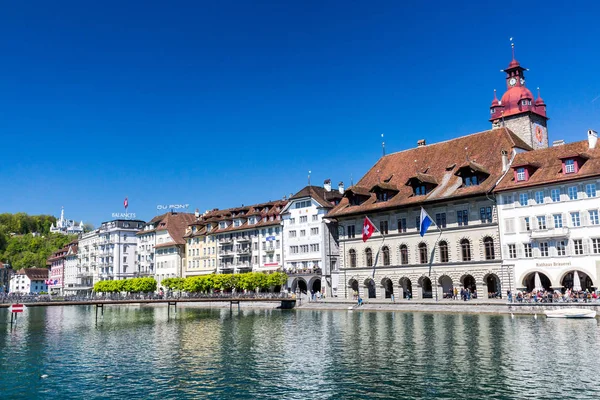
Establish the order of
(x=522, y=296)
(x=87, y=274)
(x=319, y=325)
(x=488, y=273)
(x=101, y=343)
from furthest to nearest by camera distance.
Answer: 1. (x=87, y=274)
2. (x=488, y=273)
3. (x=522, y=296)
4. (x=319, y=325)
5. (x=101, y=343)

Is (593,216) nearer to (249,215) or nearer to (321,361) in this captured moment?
(321,361)

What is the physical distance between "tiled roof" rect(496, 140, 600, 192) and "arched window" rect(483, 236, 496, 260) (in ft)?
18.2

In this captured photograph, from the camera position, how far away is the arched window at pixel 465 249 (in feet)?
212

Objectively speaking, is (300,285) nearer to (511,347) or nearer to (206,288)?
(206,288)

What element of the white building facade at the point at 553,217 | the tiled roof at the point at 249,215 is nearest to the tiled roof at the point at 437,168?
the white building facade at the point at 553,217

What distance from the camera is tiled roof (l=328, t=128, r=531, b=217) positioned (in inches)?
2616

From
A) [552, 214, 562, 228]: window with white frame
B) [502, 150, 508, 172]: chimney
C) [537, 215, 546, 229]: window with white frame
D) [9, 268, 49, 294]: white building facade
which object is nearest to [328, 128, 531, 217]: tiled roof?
[502, 150, 508, 172]: chimney

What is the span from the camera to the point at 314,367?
30359mm

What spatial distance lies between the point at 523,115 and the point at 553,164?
21685 mm

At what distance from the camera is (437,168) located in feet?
239

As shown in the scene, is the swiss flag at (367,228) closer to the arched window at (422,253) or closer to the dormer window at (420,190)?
the arched window at (422,253)

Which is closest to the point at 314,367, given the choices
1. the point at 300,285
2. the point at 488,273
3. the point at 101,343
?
the point at 101,343

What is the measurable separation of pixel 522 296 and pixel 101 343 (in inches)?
1487

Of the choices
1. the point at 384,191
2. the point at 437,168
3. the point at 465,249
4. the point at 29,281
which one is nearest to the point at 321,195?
the point at 384,191
